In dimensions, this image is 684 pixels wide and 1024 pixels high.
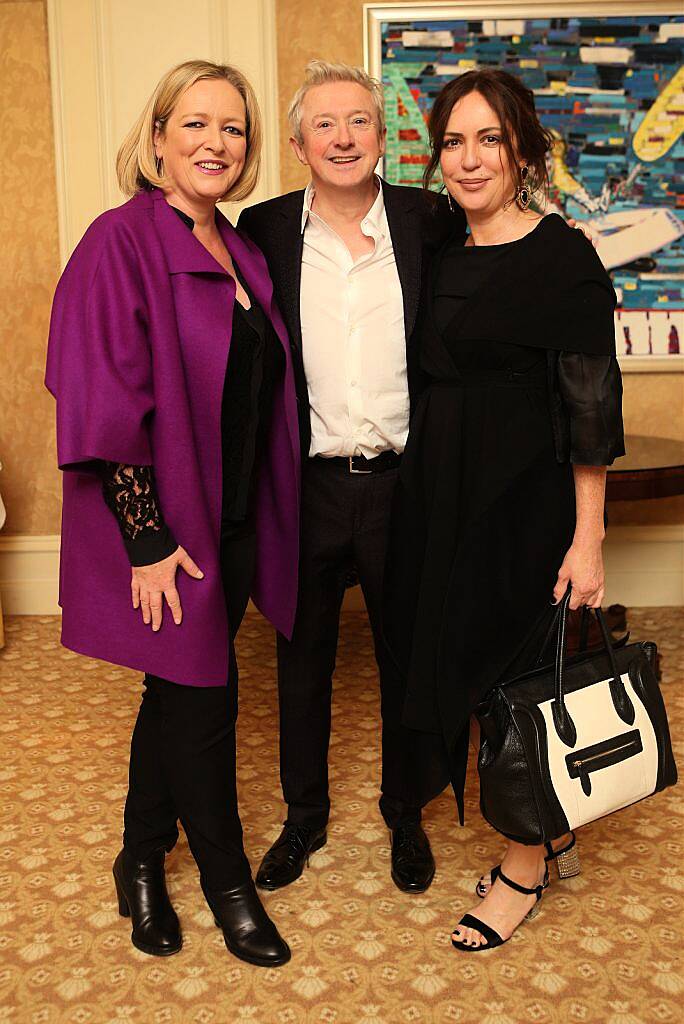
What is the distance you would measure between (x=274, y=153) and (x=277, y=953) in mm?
3137

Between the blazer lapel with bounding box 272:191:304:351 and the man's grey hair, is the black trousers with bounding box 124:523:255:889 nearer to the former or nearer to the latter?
the blazer lapel with bounding box 272:191:304:351

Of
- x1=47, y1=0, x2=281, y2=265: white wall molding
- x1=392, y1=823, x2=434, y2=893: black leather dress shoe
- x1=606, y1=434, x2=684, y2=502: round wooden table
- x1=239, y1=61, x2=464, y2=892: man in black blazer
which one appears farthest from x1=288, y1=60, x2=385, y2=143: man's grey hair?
x1=47, y1=0, x2=281, y2=265: white wall molding

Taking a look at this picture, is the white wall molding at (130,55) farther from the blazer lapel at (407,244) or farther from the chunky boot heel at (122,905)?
the chunky boot heel at (122,905)

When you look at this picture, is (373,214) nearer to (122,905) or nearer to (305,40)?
(122,905)

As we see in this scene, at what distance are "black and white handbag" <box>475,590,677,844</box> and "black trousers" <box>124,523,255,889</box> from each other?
1.75 ft

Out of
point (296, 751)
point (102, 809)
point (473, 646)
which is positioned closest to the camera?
point (473, 646)

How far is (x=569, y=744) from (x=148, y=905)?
99cm

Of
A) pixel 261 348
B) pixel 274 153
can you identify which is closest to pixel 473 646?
pixel 261 348

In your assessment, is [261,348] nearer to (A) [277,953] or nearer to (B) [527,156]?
(B) [527,156]

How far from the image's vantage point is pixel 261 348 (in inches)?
79.7

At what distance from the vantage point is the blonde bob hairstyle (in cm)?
192

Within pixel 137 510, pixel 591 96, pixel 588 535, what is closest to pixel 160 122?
pixel 137 510


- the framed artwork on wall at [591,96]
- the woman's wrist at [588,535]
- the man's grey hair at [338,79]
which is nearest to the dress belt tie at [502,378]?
the woman's wrist at [588,535]

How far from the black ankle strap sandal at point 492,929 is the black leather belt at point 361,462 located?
95cm
